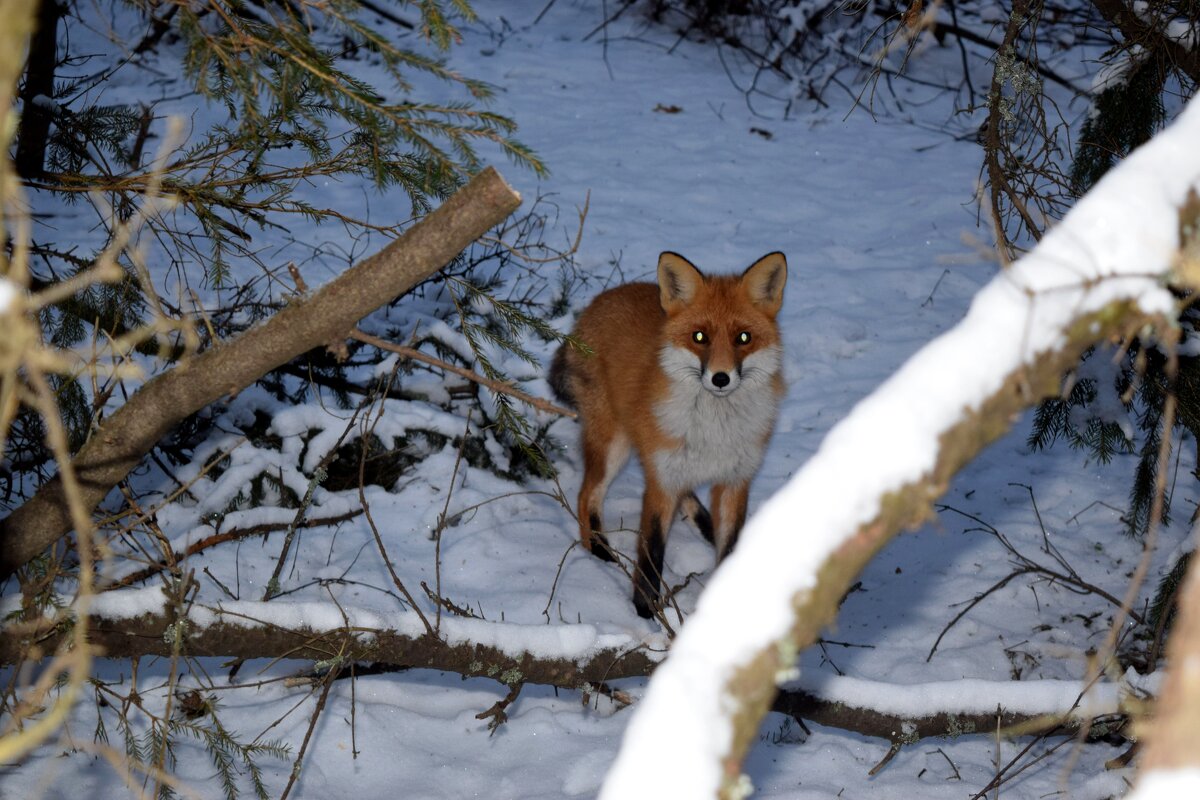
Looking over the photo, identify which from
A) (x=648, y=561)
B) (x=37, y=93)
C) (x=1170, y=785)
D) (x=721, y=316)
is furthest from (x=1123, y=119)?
(x=37, y=93)

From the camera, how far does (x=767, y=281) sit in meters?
4.65

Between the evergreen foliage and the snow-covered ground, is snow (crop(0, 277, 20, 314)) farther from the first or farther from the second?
the evergreen foliage

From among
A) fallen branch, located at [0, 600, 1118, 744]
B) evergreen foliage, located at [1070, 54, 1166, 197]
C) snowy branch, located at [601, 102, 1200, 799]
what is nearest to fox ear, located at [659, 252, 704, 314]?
evergreen foliage, located at [1070, 54, 1166, 197]

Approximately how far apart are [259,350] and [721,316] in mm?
2687

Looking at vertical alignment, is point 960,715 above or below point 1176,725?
below

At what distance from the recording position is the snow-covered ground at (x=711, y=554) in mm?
3363

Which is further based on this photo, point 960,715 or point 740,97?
point 740,97

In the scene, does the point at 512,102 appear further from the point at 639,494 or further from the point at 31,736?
the point at 31,736

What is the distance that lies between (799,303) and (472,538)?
3.19 meters

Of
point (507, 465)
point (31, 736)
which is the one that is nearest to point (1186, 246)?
point (31, 736)

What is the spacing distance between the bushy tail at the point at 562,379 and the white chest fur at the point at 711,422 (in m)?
0.76

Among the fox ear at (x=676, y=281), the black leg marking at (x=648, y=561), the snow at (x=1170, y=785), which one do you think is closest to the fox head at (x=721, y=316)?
the fox ear at (x=676, y=281)

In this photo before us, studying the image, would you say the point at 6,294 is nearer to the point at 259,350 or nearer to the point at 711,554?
the point at 259,350

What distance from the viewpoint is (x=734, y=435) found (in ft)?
15.0
